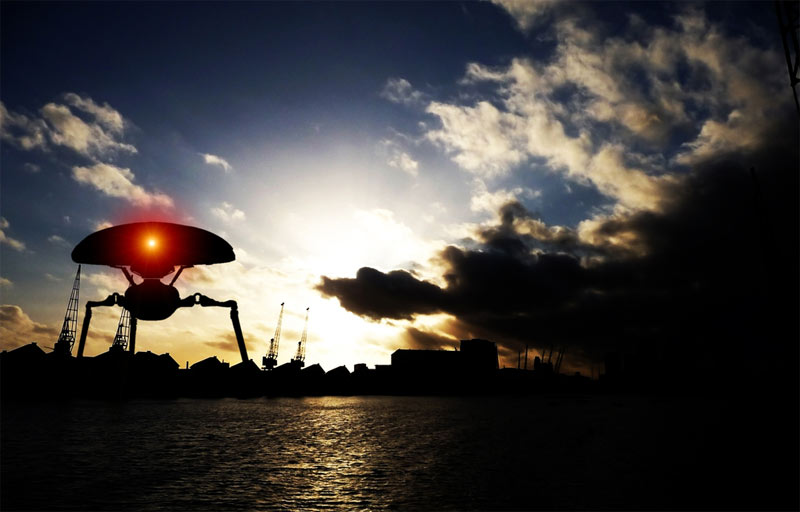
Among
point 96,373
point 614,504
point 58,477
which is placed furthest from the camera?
point 96,373

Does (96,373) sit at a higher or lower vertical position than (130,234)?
lower

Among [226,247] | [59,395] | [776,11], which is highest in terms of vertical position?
[776,11]

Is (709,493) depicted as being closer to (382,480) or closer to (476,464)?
(476,464)

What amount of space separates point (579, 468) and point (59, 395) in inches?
5473

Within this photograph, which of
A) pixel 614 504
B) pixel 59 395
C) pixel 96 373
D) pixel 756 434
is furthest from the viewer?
pixel 96 373

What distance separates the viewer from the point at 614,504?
19.4m

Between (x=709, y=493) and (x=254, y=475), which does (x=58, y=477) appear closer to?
(x=254, y=475)

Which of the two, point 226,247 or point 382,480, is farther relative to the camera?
point 226,247

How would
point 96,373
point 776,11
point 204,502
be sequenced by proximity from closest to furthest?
point 204,502
point 776,11
point 96,373

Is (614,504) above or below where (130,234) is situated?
below

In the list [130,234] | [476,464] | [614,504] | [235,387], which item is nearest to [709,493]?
[614,504]

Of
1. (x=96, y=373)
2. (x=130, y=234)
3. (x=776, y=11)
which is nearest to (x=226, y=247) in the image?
(x=130, y=234)

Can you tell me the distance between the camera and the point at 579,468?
93.7 feet

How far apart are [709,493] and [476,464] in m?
12.3
